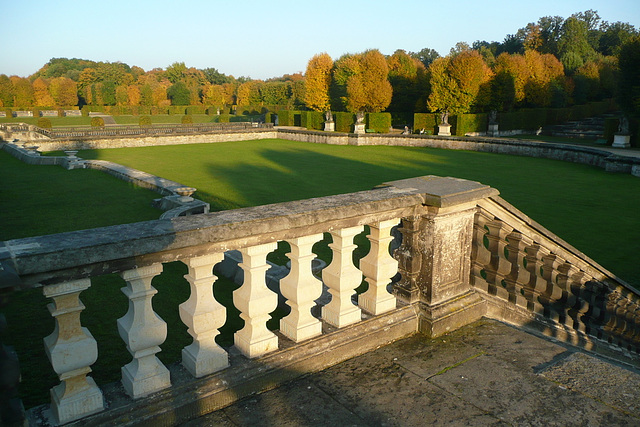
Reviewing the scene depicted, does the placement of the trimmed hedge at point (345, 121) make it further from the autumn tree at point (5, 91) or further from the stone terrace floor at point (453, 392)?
the autumn tree at point (5, 91)

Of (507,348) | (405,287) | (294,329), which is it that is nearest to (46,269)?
(294,329)

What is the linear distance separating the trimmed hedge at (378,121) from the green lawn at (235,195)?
10.9m

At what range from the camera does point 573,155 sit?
2120 cm

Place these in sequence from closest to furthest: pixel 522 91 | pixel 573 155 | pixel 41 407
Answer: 1. pixel 41 407
2. pixel 573 155
3. pixel 522 91

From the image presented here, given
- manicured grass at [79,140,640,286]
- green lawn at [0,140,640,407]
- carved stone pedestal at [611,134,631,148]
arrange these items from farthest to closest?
carved stone pedestal at [611,134,631,148] < manicured grass at [79,140,640,286] < green lawn at [0,140,640,407]

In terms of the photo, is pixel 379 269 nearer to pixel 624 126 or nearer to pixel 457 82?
pixel 624 126

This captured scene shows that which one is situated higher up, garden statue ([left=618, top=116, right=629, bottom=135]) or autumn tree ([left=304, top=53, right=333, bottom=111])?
autumn tree ([left=304, top=53, right=333, bottom=111])

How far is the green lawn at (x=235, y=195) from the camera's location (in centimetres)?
459

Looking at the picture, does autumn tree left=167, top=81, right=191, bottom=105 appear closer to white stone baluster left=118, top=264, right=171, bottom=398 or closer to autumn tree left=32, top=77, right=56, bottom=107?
autumn tree left=32, top=77, right=56, bottom=107

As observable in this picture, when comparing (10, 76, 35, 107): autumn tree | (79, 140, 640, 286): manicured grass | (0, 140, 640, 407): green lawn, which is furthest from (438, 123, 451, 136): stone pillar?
(10, 76, 35, 107): autumn tree

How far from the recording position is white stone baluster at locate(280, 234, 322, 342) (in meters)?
2.93

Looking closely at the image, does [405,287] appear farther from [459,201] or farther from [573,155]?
[573,155]

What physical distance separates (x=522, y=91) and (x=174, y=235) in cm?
4433

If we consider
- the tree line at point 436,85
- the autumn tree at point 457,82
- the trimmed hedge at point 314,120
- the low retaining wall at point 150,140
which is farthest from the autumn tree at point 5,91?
the autumn tree at point 457,82
